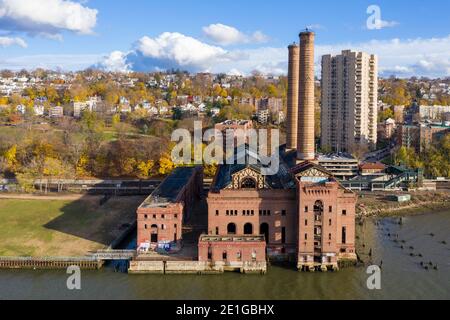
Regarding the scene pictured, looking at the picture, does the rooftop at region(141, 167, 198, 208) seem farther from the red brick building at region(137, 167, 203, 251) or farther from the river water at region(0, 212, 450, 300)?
the river water at region(0, 212, 450, 300)

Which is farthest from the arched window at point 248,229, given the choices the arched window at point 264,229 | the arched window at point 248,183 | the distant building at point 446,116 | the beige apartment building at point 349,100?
the distant building at point 446,116

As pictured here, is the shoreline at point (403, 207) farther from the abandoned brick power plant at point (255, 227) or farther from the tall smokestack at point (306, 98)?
the abandoned brick power plant at point (255, 227)

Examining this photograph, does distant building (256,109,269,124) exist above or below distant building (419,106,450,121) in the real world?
below

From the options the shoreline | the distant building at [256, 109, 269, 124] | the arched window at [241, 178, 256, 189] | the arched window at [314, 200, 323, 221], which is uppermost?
the distant building at [256, 109, 269, 124]

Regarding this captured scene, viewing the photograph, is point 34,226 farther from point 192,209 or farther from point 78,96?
point 78,96

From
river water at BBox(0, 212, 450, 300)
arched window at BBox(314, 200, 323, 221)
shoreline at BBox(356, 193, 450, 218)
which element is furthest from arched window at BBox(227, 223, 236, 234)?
shoreline at BBox(356, 193, 450, 218)

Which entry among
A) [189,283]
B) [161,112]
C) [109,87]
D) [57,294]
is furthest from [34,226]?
[109,87]
